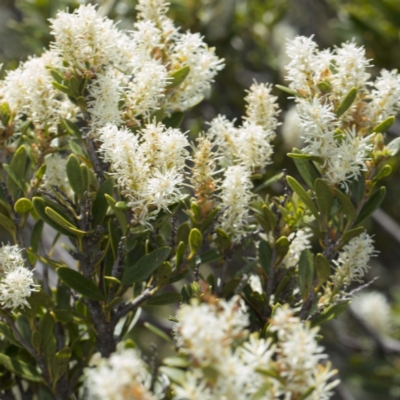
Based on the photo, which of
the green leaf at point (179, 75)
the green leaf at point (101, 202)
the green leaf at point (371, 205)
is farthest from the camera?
the green leaf at point (179, 75)

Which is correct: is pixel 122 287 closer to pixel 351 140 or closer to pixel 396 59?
pixel 351 140

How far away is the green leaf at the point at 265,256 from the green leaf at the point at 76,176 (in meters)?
0.49

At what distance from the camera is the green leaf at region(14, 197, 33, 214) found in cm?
158

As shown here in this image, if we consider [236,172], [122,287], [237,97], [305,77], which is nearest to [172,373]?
[122,287]

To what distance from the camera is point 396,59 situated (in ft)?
10.9

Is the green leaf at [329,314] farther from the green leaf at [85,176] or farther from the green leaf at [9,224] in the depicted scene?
the green leaf at [9,224]

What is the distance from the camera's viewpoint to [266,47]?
3766 mm

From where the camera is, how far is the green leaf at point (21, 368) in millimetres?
1602

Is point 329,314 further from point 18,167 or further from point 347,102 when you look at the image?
point 18,167

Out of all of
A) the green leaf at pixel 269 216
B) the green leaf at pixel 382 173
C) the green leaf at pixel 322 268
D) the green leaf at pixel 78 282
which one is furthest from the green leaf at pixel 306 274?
the green leaf at pixel 78 282

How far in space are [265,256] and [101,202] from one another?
1.50 feet

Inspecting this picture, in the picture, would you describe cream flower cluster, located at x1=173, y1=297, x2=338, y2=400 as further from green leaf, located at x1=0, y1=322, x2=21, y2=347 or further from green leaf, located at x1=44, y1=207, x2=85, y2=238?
green leaf, located at x1=0, y1=322, x2=21, y2=347

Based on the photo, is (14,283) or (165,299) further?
(165,299)

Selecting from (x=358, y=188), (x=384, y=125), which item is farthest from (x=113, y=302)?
(x=384, y=125)
